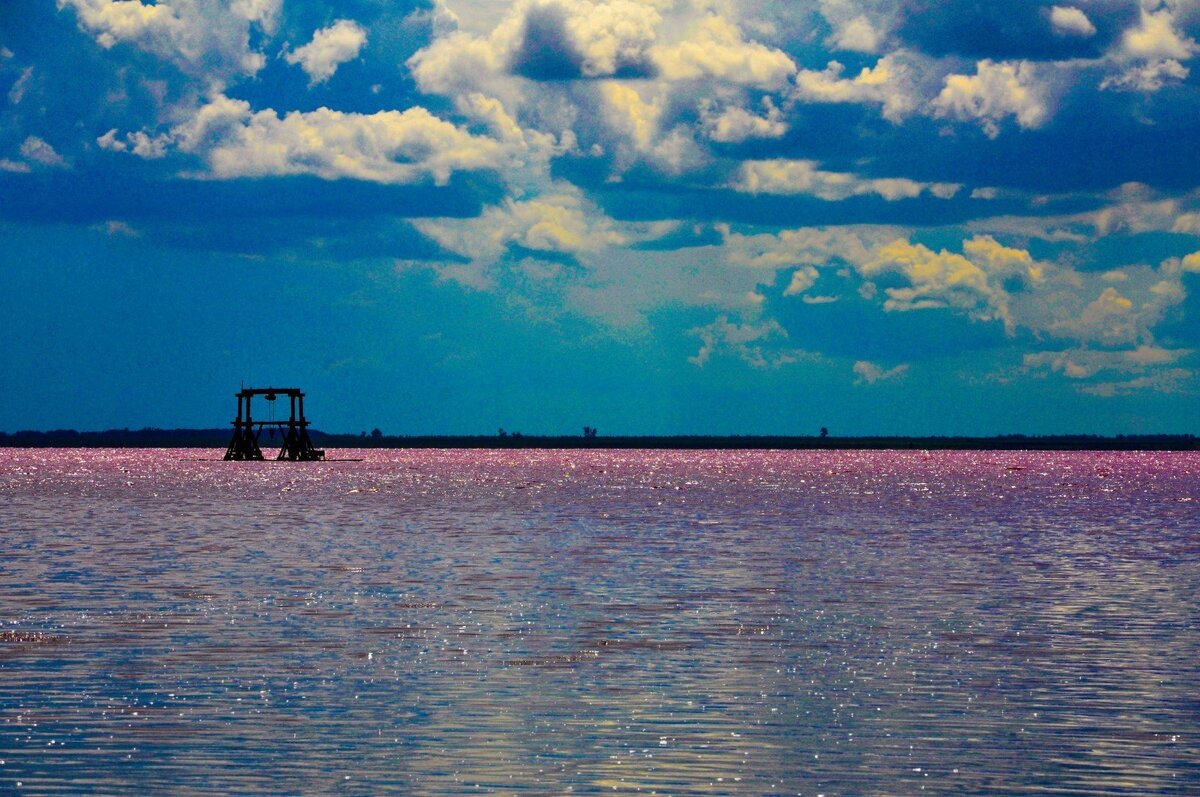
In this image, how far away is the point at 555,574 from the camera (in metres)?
35.7

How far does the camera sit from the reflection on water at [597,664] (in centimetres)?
1525

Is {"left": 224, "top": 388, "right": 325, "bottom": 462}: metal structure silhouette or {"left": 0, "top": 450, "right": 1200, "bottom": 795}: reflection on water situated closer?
{"left": 0, "top": 450, "right": 1200, "bottom": 795}: reflection on water

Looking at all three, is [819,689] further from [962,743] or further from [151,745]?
[151,745]

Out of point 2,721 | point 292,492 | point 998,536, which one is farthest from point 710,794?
point 292,492

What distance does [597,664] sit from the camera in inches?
855

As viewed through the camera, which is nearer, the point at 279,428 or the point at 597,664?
the point at 597,664

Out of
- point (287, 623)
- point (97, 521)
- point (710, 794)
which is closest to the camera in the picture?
point (710, 794)

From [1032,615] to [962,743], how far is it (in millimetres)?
11917

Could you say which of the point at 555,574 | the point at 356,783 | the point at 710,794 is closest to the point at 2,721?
the point at 356,783

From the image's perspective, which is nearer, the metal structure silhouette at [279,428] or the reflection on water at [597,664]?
the reflection on water at [597,664]

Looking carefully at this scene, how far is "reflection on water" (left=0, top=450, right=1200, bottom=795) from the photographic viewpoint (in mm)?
15250

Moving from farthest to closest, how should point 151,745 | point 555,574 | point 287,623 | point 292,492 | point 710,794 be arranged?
point 292,492, point 555,574, point 287,623, point 151,745, point 710,794

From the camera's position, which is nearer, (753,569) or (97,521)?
(753,569)

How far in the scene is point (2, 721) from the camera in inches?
684
